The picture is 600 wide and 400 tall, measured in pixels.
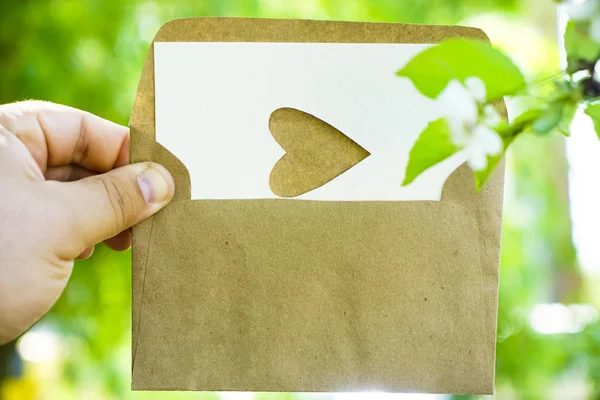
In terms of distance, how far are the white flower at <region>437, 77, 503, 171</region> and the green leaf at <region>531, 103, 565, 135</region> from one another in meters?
0.02

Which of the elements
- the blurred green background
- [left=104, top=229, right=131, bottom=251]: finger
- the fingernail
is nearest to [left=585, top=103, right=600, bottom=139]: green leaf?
the fingernail

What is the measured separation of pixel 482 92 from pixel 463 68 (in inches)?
0.5

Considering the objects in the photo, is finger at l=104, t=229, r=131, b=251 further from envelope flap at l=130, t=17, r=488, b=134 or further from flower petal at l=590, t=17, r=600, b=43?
flower petal at l=590, t=17, r=600, b=43

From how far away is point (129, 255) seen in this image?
43.8 inches

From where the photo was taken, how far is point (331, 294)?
1.43ft

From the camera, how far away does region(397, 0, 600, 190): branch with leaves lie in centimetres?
23

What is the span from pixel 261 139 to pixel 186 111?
0.06 m

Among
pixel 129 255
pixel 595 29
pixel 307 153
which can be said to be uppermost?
pixel 595 29

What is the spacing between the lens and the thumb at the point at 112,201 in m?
0.42

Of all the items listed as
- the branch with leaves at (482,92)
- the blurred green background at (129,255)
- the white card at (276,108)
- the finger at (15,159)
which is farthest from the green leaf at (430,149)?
the blurred green background at (129,255)

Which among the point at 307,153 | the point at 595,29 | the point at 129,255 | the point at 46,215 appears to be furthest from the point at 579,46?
the point at 129,255

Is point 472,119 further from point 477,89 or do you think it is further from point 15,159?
point 15,159

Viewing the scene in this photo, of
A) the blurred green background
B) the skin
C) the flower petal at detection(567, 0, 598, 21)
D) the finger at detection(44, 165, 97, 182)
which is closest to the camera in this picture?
the flower petal at detection(567, 0, 598, 21)

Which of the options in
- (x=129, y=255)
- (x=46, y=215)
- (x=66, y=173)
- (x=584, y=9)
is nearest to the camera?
(x=584, y=9)
